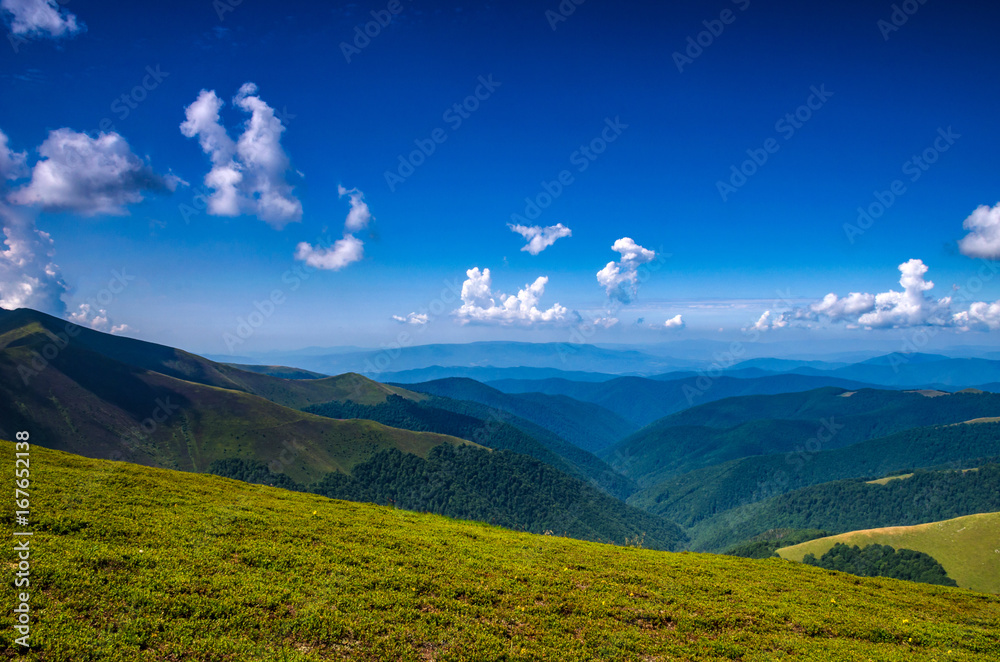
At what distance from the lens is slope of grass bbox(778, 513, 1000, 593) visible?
107 m

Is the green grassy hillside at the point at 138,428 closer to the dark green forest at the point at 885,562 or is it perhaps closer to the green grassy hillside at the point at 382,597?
the green grassy hillside at the point at 382,597

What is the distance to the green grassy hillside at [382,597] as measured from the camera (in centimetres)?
1179

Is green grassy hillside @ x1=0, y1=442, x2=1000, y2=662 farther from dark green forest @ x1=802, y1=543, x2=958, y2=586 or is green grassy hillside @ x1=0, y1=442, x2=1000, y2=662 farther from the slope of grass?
the slope of grass

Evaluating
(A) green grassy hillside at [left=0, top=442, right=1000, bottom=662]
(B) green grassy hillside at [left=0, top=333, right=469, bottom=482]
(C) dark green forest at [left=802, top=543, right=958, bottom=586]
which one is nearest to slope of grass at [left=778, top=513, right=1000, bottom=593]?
(C) dark green forest at [left=802, top=543, right=958, bottom=586]

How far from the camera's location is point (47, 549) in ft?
45.5

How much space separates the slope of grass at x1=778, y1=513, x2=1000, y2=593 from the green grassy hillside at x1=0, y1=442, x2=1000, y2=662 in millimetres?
133709

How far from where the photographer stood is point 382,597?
14961 mm

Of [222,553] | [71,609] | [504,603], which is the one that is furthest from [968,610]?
[71,609]

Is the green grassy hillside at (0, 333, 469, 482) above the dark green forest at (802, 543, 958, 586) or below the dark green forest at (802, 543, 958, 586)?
above

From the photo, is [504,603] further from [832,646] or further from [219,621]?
[832,646]

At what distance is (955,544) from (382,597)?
568 ft

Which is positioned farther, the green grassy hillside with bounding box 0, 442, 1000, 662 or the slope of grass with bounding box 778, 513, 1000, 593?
the slope of grass with bounding box 778, 513, 1000, 593

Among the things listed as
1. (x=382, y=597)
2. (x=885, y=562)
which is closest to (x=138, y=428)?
(x=382, y=597)

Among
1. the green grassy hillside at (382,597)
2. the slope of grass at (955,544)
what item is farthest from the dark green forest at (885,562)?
the green grassy hillside at (382,597)
